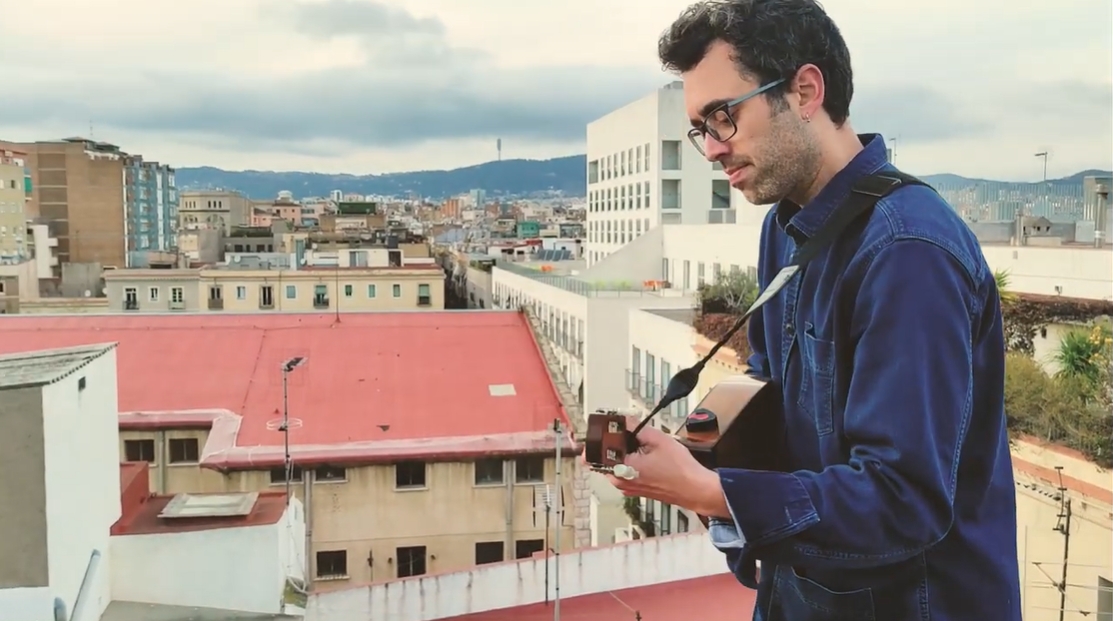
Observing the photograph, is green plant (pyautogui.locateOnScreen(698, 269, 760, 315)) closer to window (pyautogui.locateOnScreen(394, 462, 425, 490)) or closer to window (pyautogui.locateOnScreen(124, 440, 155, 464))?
window (pyautogui.locateOnScreen(394, 462, 425, 490))

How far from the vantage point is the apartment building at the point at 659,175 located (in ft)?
66.2

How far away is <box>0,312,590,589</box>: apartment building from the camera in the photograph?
25.5 feet

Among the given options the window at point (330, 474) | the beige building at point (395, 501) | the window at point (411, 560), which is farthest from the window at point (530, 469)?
the window at point (330, 474)

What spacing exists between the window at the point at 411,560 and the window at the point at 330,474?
79cm

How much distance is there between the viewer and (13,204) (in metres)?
28.8

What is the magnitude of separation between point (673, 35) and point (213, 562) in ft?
13.9

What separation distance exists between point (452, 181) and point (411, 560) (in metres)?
129

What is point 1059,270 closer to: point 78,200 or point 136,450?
point 136,450

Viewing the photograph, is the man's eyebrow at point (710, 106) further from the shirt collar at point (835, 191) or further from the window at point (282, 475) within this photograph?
the window at point (282, 475)

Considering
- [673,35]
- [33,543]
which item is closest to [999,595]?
[673,35]

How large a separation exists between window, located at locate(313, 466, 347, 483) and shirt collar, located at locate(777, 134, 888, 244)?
726cm

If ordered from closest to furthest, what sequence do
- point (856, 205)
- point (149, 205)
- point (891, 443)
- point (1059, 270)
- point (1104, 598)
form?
point (891, 443)
point (856, 205)
point (1104, 598)
point (1059, 270)
point (149, 205)

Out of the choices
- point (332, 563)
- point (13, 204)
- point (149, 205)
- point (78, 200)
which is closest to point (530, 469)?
point (332, 563)

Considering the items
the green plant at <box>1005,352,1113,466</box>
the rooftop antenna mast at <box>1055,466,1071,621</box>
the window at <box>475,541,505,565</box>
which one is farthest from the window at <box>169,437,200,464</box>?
the rooftop antenna mast at <box>1055,466,1071,621</box>
